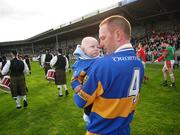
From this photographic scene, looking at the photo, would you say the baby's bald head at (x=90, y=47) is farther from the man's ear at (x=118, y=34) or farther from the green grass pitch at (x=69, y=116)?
the green grass pitch at (x=69, y=116)

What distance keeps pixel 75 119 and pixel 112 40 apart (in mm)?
5878

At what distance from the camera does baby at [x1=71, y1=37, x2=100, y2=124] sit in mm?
2424

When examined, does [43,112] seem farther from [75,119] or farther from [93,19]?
[93,19]

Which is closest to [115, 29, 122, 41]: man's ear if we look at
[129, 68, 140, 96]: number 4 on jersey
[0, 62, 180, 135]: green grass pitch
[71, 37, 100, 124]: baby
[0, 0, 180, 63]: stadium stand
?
[129, 68, 140, 96]: number 4 on jersey

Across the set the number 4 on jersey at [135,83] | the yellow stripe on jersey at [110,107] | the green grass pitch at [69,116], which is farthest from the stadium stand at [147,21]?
the yellow stripe on jersey at [110,107]

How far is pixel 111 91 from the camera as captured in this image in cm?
213

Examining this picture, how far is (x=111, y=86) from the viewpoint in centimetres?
211

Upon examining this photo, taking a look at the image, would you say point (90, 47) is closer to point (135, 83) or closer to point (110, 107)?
point (135, 83)

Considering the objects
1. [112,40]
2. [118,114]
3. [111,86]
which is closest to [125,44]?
[112,40]

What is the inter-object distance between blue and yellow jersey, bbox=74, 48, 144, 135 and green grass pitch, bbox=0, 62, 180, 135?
13.9ft

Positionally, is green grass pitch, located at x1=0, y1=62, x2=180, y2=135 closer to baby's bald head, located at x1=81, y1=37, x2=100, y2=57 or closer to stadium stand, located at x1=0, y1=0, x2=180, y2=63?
baby's bald head, located at x1=81, y1=37, x2=100, y2=57

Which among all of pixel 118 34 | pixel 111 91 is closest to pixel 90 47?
Answer: pixel 118 34

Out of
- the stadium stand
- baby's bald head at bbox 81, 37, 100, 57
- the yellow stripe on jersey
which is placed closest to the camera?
the yellow stripe on jersey

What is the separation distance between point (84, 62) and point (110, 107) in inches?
24.8
